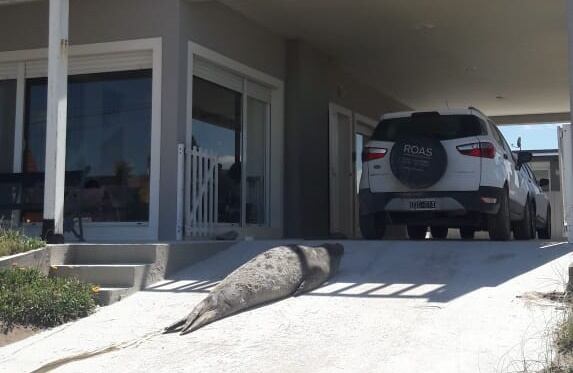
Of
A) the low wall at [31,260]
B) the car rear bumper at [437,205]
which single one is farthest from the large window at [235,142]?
the low wall at [31,260]

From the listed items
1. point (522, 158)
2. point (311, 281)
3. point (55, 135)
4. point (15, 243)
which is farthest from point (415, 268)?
point (55, 135)

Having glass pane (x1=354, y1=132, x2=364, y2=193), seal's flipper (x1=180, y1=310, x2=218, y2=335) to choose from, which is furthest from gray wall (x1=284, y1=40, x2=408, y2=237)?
seal's flipper (x1=180, y1=310, x2=218, y2=335)

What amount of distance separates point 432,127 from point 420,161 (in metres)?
0.70

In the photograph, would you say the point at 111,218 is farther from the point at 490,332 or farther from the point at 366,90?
the point at 366,90

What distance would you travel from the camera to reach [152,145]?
10.2 meters

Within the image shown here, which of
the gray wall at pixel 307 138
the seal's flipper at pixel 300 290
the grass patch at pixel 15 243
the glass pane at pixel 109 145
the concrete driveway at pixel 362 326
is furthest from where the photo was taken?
the gray wall at pixel 307 138

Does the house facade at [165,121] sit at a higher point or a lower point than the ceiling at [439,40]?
lower

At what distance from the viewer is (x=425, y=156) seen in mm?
9133

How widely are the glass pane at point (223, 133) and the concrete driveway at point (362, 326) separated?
11.2 ft

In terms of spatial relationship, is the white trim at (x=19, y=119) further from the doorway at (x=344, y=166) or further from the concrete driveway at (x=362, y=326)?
the doorway at (x=344, y=166)

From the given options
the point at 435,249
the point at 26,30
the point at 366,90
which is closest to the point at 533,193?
the point at 435,249

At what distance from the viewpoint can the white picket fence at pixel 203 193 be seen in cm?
1016

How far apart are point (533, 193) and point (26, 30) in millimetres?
8512

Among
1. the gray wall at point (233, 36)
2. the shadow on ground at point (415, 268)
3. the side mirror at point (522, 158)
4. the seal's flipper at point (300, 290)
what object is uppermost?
the gray wall at point (233, 36)
